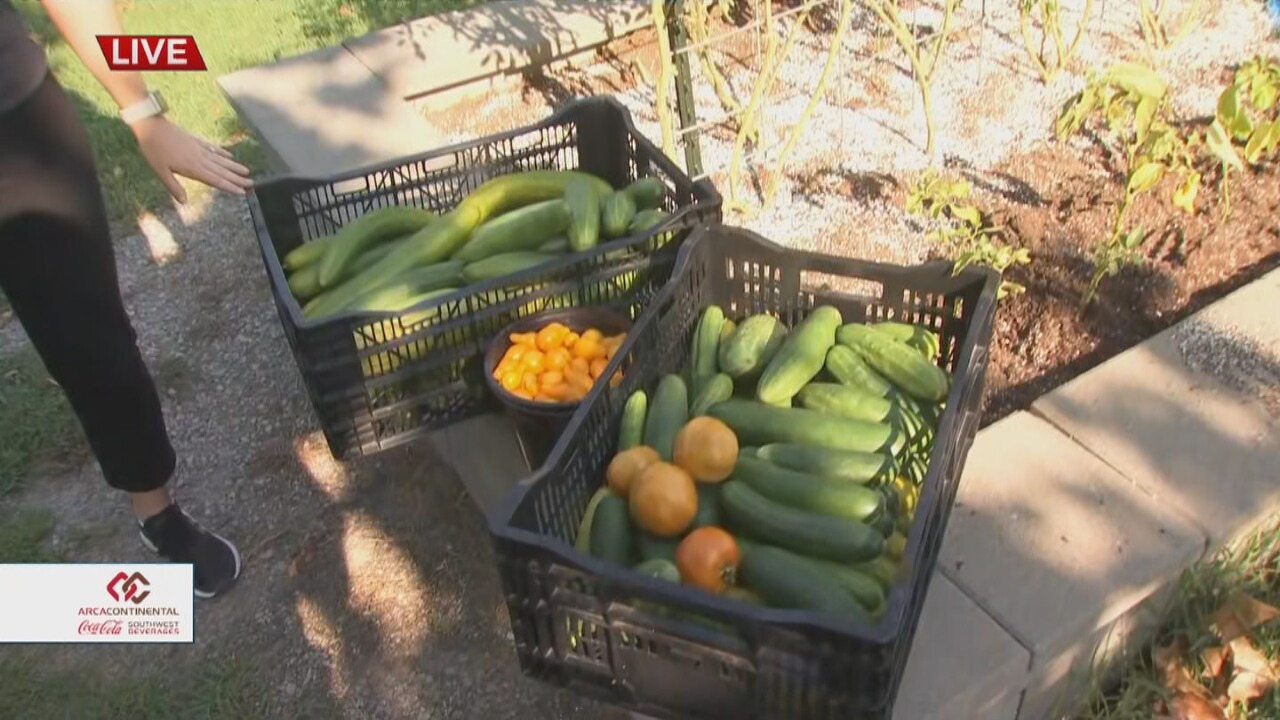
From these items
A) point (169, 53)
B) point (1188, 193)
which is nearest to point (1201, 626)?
point (1188, 193)

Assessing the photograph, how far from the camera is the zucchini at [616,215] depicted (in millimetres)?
2596

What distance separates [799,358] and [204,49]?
4.52m

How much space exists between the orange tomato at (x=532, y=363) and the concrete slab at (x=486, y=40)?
233cm

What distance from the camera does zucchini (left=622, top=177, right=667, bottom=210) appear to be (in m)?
2.72

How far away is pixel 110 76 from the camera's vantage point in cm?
236

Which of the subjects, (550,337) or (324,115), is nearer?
(550,337)

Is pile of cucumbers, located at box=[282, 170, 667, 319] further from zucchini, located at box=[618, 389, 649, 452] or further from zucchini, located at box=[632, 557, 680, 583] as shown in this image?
zucchini, located at box=[632, 557, 680, 583]

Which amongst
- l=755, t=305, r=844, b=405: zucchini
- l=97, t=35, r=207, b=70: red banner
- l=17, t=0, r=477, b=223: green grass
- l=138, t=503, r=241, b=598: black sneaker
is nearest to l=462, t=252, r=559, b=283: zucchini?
l=755, t=305, r=844, b=405: zucchini

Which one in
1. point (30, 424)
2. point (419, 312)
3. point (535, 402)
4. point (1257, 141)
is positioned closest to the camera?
point (535, 402)

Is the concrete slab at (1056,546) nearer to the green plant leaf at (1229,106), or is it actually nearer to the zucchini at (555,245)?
the zucchini at (555,245)

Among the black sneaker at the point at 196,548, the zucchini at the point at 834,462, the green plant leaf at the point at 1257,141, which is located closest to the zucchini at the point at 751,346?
the zucchini at the point at 834,462

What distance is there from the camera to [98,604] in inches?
113

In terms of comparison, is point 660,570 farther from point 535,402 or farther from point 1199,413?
point 1199,413

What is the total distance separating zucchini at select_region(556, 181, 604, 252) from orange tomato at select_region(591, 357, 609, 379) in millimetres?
293
